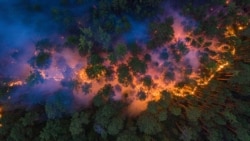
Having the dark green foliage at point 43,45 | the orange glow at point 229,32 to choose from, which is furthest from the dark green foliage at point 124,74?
the orange glow at point 229,32

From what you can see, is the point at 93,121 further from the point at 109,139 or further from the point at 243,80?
the point at 243,80

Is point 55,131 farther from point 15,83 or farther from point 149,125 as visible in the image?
point 149,125

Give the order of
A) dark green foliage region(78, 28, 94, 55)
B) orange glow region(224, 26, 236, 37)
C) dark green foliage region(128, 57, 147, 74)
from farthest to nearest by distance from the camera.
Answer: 1. orange glow region(224, 26, 236, 37)
2. dark green foliage region(128, 57, 147, 74)
3. dark green foliage region(78, 28, 94, 55)

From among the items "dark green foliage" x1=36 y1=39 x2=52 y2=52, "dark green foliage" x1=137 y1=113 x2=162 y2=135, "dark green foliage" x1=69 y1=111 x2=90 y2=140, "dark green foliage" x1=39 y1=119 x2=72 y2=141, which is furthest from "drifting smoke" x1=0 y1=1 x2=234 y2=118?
"dark green foliage" x1=137 y1=113 x2=162 y2=135

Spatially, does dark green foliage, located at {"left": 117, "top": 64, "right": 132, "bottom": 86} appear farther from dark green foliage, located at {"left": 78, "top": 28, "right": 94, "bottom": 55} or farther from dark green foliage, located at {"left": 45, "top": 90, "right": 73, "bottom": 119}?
dark green foliage, located at {"left": 45, "top": 90, "right": 73, "bottom": 119}

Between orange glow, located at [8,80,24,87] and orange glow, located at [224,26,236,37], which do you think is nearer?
orange glow, located at [8,80,24,87]

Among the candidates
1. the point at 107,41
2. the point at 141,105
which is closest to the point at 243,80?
the point at 141,105
